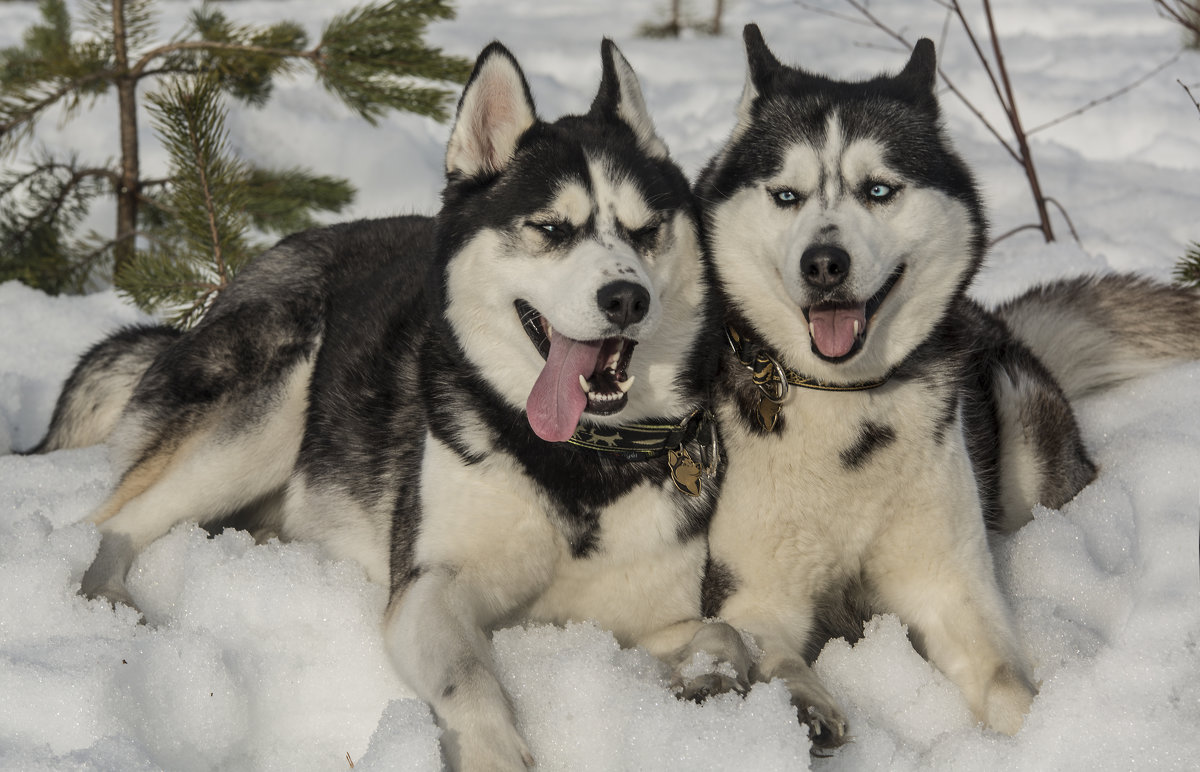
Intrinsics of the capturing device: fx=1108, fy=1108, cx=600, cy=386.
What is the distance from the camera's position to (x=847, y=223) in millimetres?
2639

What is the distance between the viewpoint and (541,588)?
9.05 feet

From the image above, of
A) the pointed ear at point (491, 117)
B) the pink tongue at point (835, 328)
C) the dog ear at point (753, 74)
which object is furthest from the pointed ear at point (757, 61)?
the pink tongue at point (835, 328)

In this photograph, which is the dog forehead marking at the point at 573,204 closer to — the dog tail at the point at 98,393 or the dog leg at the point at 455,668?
the dog leg at the point at 455,668

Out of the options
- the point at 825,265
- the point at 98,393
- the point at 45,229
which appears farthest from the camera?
the point at 45,229

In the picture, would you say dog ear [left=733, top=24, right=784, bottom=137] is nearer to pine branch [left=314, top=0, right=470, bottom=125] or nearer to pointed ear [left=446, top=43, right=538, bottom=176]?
pointed ear [left=446, top=43, right=538, bottom=176]

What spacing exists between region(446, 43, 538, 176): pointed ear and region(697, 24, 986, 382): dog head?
55cm

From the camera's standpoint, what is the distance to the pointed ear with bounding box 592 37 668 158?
9.90ft

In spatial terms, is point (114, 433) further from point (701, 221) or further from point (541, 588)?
point (701, 221)

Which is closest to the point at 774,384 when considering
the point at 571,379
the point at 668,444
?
the point at 668,444

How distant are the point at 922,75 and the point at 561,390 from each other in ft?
4.41

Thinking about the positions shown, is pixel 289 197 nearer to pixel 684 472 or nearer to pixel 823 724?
pixel 684 472

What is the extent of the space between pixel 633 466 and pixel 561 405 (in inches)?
12.3

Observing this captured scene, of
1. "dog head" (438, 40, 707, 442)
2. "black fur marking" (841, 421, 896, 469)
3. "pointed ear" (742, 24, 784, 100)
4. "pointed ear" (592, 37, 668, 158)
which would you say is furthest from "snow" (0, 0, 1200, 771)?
"pointed ear" (592, 37, 668, 158)

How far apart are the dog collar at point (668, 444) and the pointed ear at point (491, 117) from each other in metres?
0.78
